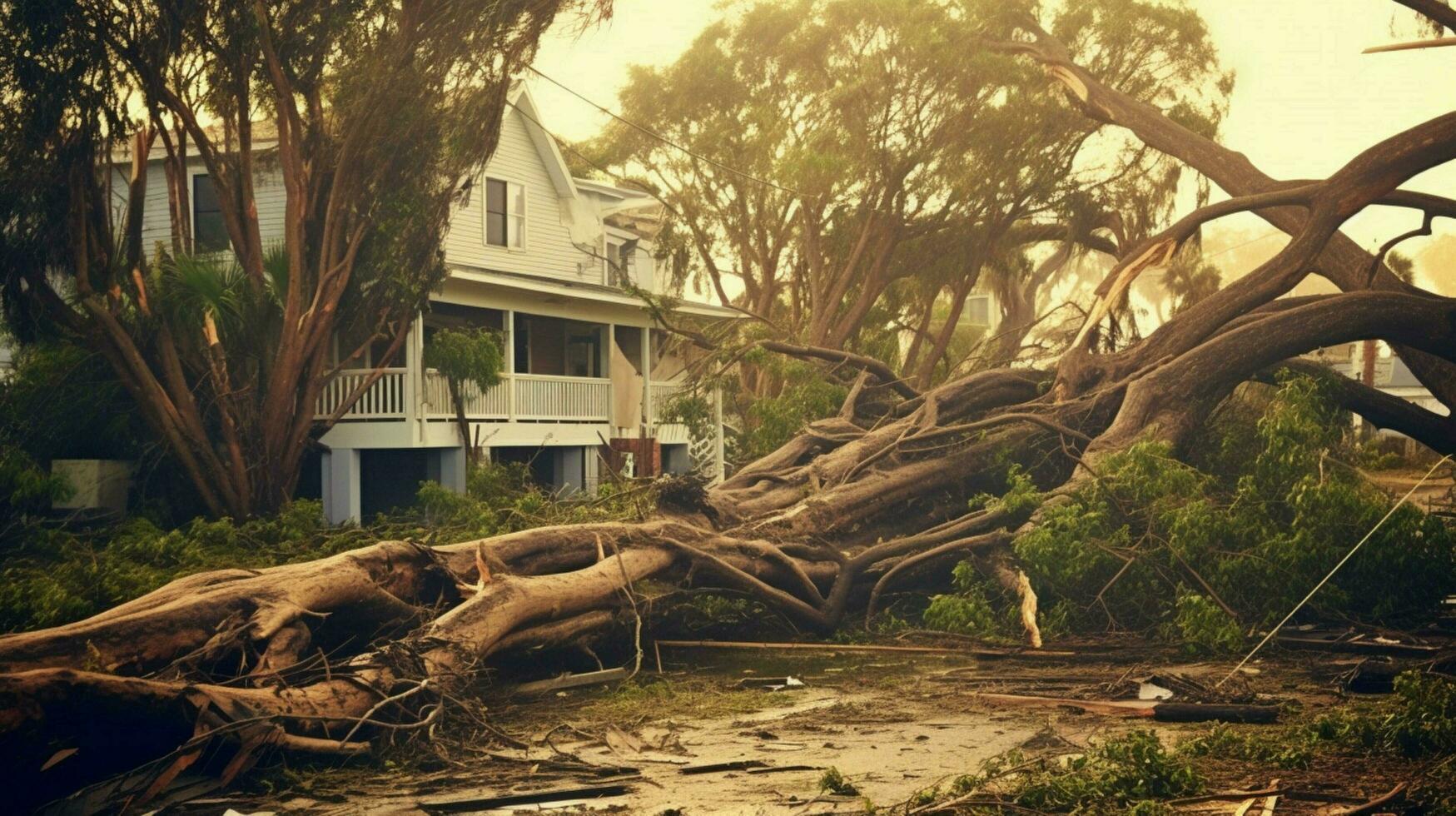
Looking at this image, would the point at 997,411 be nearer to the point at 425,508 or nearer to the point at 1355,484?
the point at 1355,484

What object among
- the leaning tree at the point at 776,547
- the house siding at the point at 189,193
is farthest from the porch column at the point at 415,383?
the leaning tree at the point at 776,547

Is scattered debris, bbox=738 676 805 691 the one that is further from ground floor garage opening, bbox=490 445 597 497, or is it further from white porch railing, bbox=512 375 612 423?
ground floor garage opening, bbox=490 445 597 497

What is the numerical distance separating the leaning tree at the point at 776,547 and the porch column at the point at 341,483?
722 cm

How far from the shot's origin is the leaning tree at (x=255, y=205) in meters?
15.2

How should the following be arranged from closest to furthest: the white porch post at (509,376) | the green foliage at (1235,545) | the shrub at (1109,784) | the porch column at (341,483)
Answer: the shrub at (1109,784) < the green foliage at (1235,545) < the porch column at (341,483) < the white porch post at (509,376)

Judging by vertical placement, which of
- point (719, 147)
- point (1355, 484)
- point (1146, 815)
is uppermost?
point (719, 147)

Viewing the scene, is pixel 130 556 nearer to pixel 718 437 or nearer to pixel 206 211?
pixel 206 211

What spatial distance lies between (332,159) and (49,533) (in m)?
5.77

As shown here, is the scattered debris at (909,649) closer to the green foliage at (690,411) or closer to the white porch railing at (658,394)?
the green foliage at (690,411)

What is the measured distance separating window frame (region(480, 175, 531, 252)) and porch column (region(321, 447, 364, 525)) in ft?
20.9

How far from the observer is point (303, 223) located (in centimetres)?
1712

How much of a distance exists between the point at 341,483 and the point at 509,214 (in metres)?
7.79

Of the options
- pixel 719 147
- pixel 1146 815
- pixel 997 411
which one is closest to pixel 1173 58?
pixel 719 147

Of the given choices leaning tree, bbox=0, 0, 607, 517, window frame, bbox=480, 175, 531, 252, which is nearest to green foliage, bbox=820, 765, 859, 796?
leaning tree, bbox=0, 0, 607, 517
